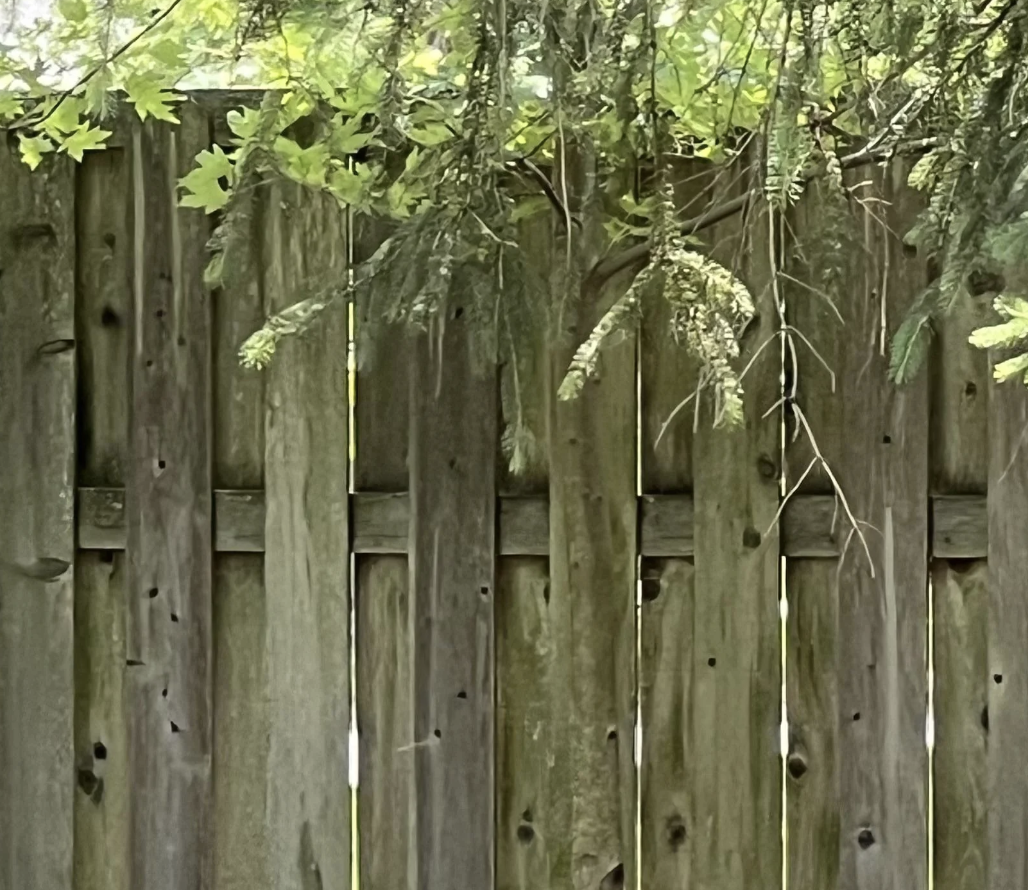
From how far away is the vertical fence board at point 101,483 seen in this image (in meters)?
2.59

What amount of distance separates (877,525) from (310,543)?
1068 mm

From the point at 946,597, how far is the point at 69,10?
1.83 metres

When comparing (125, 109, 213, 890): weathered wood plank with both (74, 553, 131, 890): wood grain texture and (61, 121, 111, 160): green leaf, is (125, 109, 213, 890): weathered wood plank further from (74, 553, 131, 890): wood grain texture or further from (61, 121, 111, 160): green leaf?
(61, 121, 111, 160): green leaf

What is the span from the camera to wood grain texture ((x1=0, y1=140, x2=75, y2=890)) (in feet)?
8.48

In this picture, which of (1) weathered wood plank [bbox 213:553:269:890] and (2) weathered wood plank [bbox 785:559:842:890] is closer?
(2) weathered wood plank [bbox 785:559:842:890]

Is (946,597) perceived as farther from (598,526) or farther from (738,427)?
(598,526)

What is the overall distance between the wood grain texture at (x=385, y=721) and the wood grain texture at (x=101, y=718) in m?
0.49

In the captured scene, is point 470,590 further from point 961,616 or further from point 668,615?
point 961,616

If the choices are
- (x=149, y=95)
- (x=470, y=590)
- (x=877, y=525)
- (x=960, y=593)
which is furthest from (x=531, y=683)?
(x=149, y=95)

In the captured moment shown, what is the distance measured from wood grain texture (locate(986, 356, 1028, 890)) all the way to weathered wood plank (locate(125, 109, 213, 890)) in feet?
4.87

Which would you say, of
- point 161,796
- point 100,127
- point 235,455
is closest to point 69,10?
point 100,127

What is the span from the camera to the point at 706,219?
2320mm

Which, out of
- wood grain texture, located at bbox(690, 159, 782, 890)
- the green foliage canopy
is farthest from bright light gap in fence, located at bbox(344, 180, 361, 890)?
wood grain texture, located at bbox(690, 159, 782, 890)

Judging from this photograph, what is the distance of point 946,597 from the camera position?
2.40m
